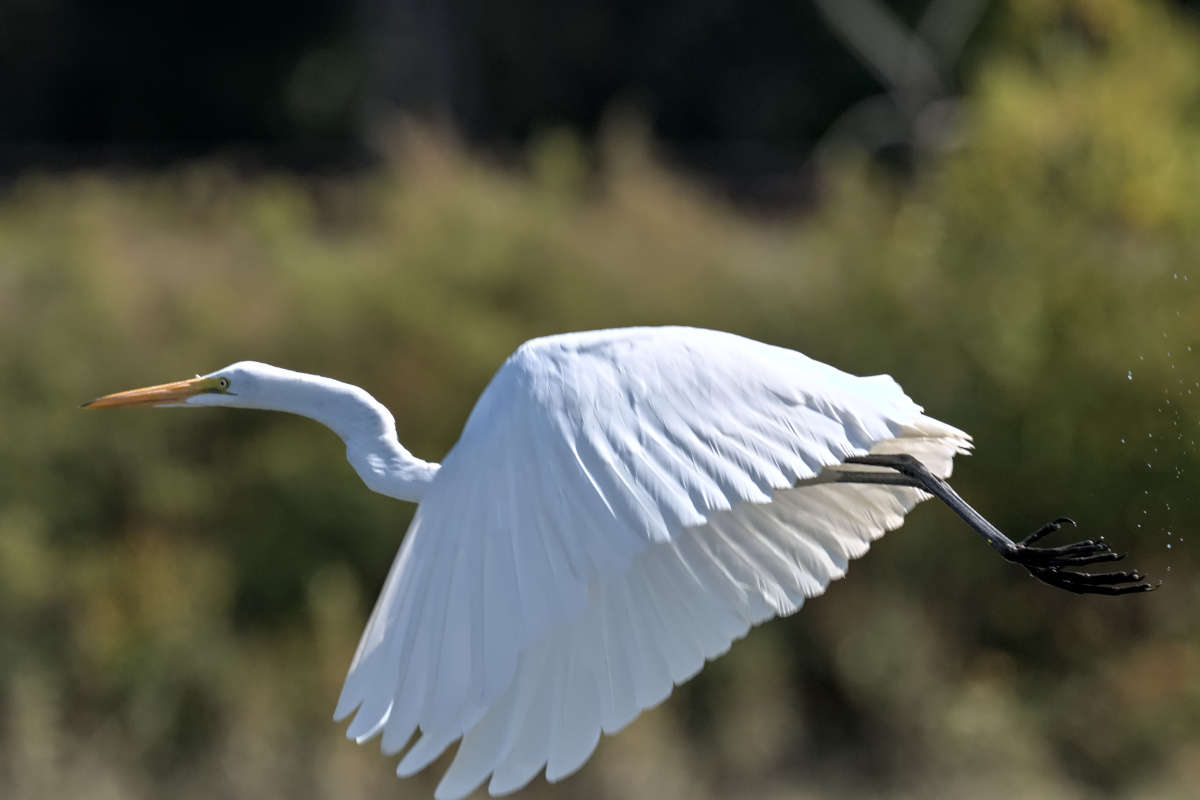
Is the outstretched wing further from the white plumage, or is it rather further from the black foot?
the black foot

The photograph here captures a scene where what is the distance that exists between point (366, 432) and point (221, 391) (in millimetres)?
412

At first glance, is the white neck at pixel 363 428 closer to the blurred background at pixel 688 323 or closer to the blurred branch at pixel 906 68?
the blurred background at pixel 688 323

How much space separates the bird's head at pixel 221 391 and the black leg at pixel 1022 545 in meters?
1.28

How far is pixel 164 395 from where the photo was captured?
10.8 ft

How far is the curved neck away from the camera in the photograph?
2.94 m

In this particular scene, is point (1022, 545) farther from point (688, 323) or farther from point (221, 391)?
point (688, 323)

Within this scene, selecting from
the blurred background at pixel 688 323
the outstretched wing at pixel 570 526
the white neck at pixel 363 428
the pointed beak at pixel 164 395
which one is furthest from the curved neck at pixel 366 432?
the blurred background at pixel 688 323

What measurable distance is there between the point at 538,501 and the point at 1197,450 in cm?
458

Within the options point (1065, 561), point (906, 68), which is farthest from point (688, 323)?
point (906, 68)

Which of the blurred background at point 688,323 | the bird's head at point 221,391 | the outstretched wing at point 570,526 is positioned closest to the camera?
the outstretched wing at point 570,526

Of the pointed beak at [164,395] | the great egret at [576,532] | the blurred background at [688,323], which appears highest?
the great egret at [576,532]

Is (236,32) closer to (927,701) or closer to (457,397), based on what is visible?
(457,397)

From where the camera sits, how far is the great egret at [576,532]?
2307mm

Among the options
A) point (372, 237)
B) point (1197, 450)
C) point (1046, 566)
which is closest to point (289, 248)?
point (372, 237)
